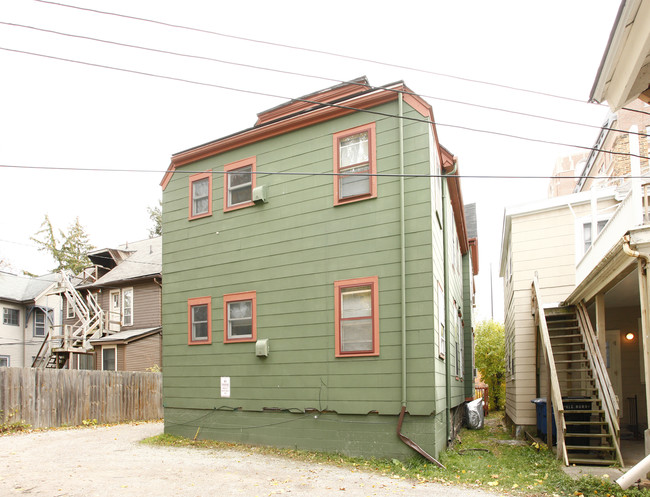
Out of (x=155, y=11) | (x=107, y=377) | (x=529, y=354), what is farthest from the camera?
(x=107, y=377)

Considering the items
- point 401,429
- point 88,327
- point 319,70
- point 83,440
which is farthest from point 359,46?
point 88,327

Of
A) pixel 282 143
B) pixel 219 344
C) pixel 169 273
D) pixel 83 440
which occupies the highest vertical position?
pixel 282 143

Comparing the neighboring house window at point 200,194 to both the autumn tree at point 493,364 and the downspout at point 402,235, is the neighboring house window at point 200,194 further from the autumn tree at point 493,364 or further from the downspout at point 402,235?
the autumn tree at point 493,364

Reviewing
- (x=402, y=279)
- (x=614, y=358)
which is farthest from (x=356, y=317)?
(x=614, y=358)

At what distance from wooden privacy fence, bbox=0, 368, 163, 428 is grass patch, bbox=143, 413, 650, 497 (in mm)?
6614

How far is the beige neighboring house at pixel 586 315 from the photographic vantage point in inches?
331

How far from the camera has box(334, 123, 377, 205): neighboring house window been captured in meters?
10.2

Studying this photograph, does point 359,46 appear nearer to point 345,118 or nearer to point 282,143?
point 345,118

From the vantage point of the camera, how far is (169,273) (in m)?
13.1

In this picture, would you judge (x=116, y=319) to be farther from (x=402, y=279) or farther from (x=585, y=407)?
(x=585, y=407)

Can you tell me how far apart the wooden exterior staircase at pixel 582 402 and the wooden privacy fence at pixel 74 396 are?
1400 cm

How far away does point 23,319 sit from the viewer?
31594mm

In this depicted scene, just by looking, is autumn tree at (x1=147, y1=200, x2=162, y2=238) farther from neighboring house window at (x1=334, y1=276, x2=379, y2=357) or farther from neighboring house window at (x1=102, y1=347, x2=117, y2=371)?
neighboring house window at (x1=334, y1=276, x2=379, y2=357)

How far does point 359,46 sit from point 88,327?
20.7m
